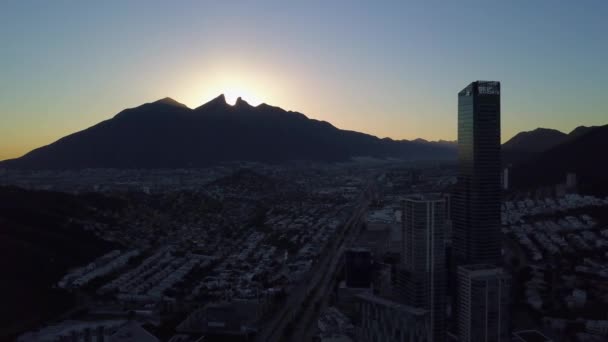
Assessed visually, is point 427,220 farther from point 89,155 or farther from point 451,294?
point 89,155

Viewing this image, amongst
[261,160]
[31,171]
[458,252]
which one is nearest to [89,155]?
[31,171]

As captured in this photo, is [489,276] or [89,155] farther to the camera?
[89,155]

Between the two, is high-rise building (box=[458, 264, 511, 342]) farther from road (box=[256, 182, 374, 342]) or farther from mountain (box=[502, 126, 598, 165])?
mountain (box=[502, 126, 598, 165])

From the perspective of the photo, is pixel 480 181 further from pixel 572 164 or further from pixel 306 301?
pixel 572 164

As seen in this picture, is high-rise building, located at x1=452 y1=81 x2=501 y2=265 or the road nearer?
the road

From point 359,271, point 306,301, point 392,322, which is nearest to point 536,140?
point 359,271

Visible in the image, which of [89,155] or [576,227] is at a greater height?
[89,155]

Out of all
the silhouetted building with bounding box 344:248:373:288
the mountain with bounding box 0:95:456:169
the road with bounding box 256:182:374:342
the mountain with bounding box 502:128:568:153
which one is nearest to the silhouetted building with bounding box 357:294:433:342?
the road with bounding box 256:182:374:342
